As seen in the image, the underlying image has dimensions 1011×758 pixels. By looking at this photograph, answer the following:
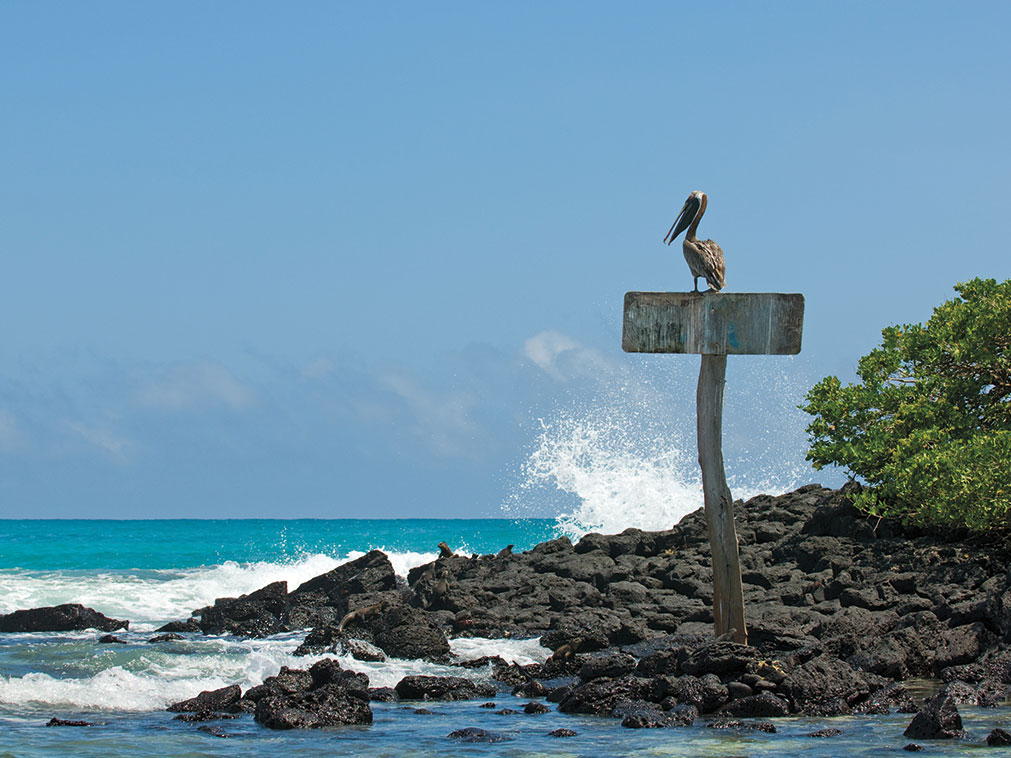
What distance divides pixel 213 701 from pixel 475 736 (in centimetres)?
290

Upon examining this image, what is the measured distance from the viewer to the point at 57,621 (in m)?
19.2

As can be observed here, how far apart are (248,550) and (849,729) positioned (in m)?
51.8

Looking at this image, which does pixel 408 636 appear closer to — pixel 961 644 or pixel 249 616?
pixel 249 616

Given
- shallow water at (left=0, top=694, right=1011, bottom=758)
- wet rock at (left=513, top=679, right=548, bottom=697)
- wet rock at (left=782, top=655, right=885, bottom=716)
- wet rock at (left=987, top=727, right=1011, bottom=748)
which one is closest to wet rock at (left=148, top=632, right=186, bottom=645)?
shallow water at (left=0, top=694, right=1011, bottom=758)

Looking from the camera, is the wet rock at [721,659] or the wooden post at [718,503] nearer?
the wet rock at [721,659]

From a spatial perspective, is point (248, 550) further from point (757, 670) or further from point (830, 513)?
point (757, 670)

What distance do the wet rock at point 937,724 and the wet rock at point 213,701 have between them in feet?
19.2

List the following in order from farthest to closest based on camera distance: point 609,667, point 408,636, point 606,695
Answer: point 408,636 < point 609,667 < point 606,695

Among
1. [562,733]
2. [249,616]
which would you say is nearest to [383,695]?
[562,733]

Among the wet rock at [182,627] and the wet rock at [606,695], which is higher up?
the wet rock at [182,627]

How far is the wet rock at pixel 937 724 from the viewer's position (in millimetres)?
8586

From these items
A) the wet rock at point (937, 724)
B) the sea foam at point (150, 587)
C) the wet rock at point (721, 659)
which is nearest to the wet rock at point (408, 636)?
the wet rock at point (721, 659)

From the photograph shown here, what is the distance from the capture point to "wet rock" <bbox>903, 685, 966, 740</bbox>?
859 cm

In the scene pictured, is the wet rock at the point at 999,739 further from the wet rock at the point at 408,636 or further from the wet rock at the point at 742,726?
the wet rock at the point at 408,636
